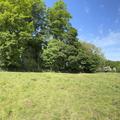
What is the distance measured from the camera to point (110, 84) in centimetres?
1513

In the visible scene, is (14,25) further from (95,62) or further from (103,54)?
(103,54)

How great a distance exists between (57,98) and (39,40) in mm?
25524

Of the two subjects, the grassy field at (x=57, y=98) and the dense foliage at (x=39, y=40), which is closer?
the grassy field at (x=57, y=98)

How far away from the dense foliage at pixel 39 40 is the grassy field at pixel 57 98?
54.6 ft

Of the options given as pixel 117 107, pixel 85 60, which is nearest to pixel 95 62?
pixel 85 60

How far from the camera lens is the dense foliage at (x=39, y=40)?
3167cm

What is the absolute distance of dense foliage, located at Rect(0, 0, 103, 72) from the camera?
104 feet

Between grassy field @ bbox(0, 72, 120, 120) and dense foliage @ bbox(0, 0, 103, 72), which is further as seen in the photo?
dense foliage @ bbox(0, 0, 103, 72)

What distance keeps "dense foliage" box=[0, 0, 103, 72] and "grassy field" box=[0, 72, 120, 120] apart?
54.6 ft

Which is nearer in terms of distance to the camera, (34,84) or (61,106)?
(61,106)

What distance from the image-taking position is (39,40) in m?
36.9

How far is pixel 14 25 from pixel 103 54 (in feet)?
100

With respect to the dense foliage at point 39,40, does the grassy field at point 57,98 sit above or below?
below

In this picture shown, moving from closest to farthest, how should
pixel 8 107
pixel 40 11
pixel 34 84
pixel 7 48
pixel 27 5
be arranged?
pixel 8 107 < pixel 34 84 < pixel 7 48 < pixel 27 5 < pixel 40 11
